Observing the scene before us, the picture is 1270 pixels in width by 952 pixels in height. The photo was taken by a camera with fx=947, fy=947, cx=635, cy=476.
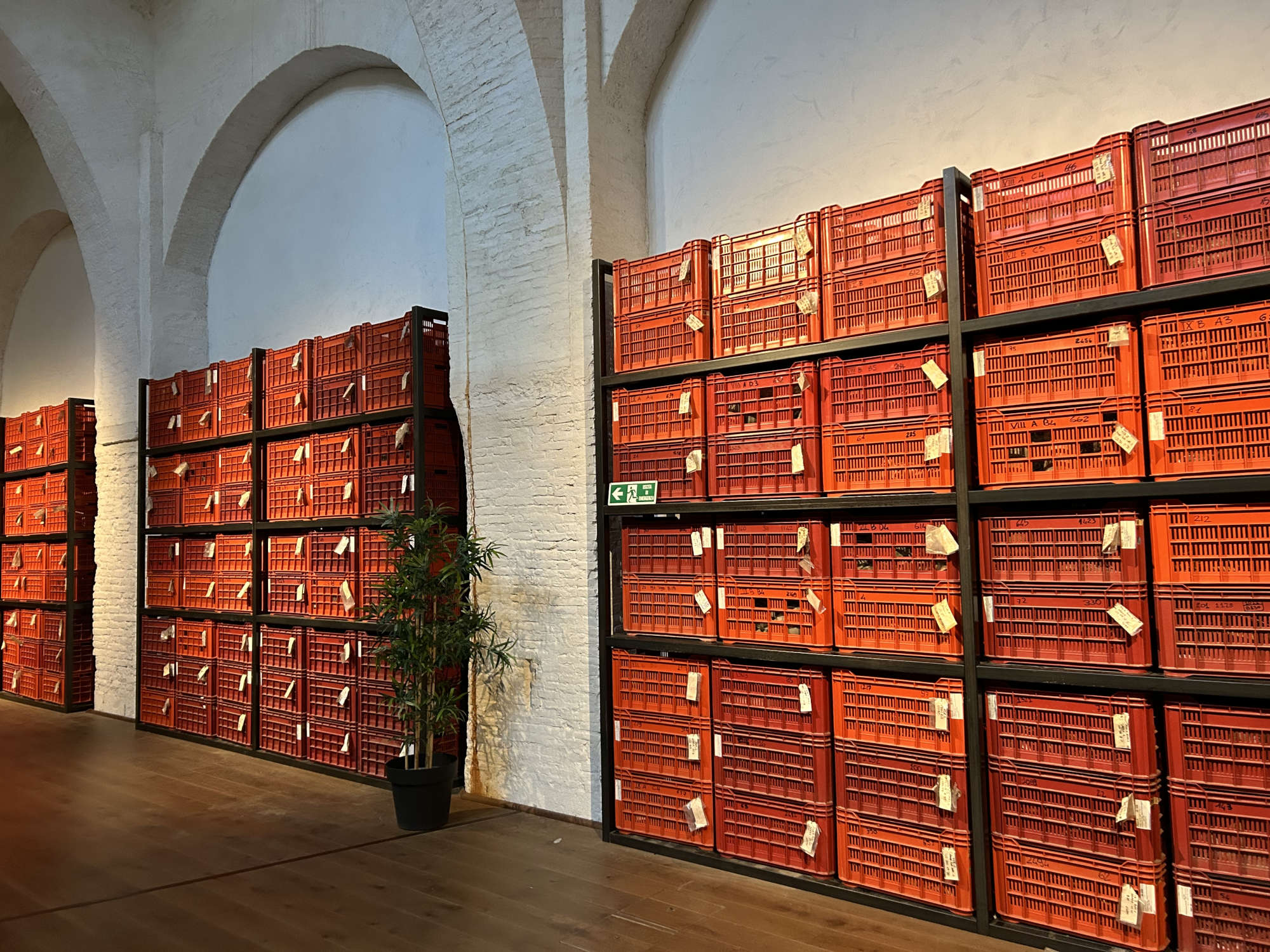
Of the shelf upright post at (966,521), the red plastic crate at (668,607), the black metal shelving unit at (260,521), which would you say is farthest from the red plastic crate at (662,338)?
the black metal shelving unit at (260,521)

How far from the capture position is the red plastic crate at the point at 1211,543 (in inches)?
128

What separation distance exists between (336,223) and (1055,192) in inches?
245

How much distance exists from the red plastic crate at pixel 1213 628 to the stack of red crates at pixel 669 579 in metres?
1.97

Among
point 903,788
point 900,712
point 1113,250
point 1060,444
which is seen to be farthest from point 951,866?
point 1113,250

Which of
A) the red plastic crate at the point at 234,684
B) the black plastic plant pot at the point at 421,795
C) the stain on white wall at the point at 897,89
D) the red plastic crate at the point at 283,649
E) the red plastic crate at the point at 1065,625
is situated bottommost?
the black plastic plant pot at the point at 421,795

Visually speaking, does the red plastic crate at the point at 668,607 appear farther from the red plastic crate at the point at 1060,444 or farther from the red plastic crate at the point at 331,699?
the red plastic crate at the point at 331,699

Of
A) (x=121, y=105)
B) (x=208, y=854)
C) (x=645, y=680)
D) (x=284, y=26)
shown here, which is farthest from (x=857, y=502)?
(x=121, y=105)

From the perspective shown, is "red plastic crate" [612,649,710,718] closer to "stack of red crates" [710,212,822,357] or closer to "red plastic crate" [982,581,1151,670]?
"red plastic crate" [982,581,1151,670]

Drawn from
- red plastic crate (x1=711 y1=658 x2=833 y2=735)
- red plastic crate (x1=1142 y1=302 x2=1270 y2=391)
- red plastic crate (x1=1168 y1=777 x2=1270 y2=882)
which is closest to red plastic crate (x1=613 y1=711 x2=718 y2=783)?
red plastic crate (x1=711 y1=658 x2=833 y2=735)

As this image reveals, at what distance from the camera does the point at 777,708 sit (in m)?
4.40

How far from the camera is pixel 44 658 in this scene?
1020 cm

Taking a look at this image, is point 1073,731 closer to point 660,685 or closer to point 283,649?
point 660,685

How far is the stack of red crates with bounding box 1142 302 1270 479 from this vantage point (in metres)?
3.28

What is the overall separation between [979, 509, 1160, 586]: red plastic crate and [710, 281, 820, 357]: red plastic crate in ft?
3.99
